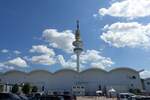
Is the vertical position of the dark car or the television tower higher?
the television tower

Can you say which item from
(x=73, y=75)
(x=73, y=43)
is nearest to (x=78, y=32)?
(x=73, y=43)

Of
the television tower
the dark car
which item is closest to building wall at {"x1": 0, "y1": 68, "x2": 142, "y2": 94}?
the television tower

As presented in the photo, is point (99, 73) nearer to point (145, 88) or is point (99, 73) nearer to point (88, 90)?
point (88, 90)

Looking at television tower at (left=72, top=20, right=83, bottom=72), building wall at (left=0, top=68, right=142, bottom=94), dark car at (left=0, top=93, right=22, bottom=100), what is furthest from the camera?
television tower at (left=72, top=20, right=83, bottom=72)

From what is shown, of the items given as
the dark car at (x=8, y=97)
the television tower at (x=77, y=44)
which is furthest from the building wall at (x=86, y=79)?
the dark car at (x=8, y=97)

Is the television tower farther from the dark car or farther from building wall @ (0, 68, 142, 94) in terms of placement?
the dark car

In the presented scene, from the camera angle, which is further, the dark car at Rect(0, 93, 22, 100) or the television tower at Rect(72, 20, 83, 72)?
the television tower at Rect(72, 20, 83, 72)

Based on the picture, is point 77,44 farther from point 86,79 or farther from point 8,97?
point 8,97

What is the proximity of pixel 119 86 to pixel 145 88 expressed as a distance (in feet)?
40.7

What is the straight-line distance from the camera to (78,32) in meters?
97.8

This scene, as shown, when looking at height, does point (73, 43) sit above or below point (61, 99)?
above

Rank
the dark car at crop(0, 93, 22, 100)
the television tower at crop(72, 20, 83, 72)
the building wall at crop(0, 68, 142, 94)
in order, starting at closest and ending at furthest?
the dark car at crop(0, 93, 22, 100), the building wall at crop(0, 68, 142, 94), the television tower at crop(72, 20, 83, 72)

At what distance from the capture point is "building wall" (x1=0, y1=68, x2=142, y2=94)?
79.6 meters

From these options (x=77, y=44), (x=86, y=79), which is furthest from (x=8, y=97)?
(x=77, y=44)
